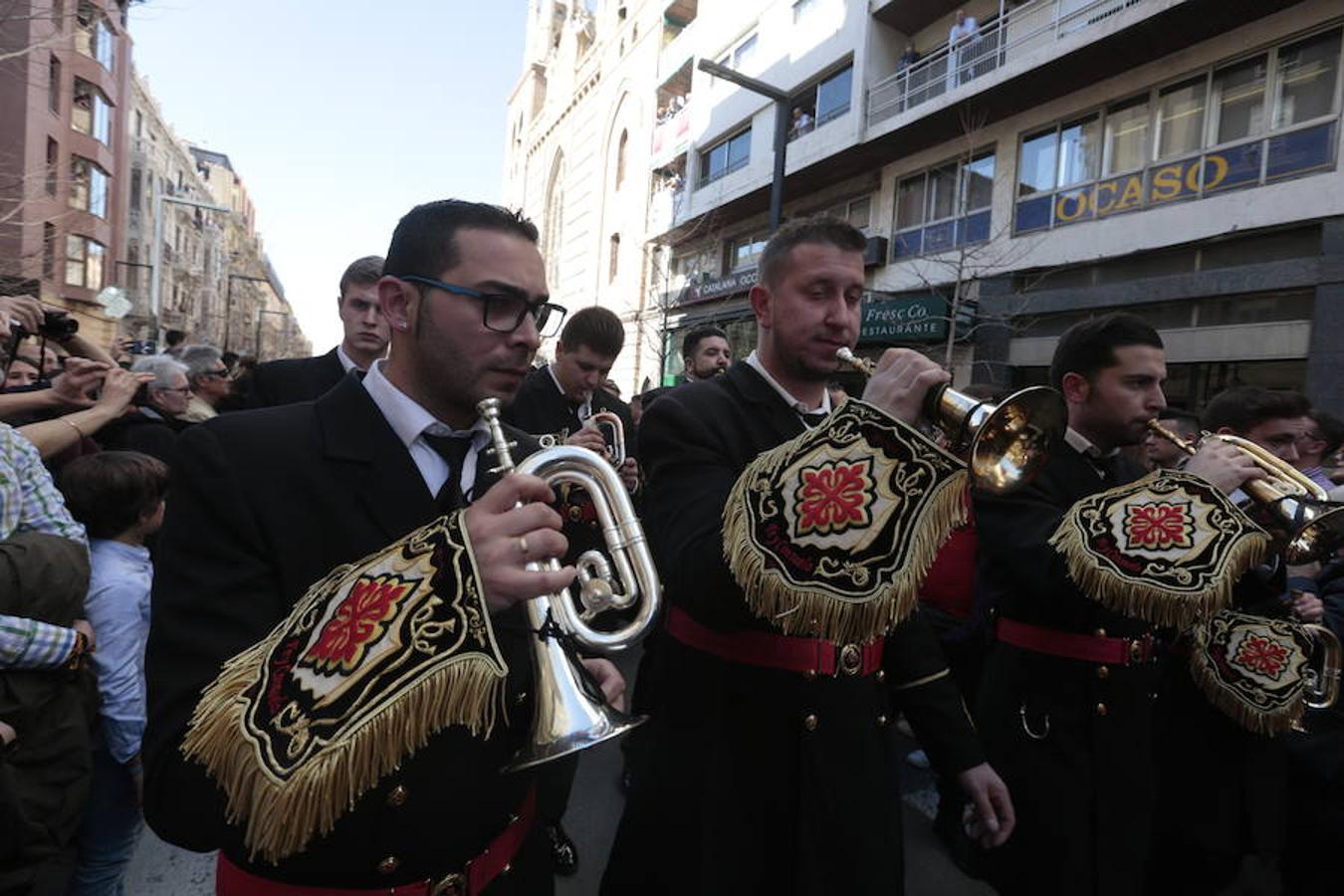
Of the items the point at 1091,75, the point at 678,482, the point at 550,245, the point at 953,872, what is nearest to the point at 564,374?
the point at 678,482

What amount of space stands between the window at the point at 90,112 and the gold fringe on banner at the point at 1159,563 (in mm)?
42105

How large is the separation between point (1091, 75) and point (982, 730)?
15.2 m

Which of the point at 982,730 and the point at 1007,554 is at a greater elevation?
the point at 1007,554

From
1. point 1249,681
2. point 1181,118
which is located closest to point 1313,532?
point 1249,681

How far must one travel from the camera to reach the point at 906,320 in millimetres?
16562

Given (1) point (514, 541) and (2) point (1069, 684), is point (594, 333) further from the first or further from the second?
(1) point (514, 541)

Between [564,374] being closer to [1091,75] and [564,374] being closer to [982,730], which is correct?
[982,730]

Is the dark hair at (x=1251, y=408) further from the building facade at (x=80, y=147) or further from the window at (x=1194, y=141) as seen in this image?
the building facade at (x=80, y=147)

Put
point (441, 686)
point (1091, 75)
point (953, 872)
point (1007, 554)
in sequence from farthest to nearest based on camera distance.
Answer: point (1091, 75), point (953, 872), point (1007, 554), point (441, 686)

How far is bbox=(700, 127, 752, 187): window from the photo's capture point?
24.4m

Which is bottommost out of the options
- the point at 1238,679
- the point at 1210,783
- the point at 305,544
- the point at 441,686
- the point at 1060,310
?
the point at 1210,783

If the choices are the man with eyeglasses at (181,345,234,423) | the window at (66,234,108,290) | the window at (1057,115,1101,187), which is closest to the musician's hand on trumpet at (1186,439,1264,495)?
the man with eyeglasses at (181,345,234,423)

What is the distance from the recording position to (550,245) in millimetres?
53594

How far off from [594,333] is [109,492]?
8.76ft
